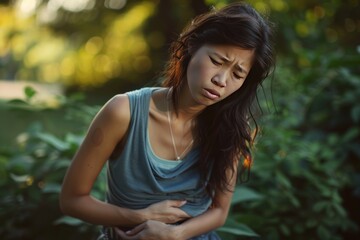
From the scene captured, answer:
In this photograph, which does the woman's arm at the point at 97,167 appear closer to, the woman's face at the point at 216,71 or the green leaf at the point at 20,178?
the woman's face at the point at 216,71

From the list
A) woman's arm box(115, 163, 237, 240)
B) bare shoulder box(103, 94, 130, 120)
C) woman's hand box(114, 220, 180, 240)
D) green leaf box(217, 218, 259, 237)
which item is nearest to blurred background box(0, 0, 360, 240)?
green leaf box(217, 218, 259, 237)

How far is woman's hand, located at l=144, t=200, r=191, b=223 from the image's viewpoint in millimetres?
1947

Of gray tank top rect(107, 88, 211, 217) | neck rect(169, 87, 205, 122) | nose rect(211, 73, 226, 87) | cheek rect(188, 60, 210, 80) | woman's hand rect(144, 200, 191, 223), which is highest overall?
cheek rect(188, 60, 210, 80)

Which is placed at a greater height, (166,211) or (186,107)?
(186,107)

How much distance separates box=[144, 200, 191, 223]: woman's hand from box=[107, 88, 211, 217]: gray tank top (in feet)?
0.10

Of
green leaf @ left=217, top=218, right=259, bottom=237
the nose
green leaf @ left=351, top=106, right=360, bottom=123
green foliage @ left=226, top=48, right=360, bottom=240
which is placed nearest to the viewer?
the nose

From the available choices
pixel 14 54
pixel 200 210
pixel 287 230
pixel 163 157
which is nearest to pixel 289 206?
pixel 287 230

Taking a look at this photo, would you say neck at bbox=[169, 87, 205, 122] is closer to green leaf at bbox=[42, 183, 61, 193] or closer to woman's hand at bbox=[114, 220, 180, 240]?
woman's hand at bbox=[114, 220, 180, 240]

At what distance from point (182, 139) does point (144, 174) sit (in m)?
0.19

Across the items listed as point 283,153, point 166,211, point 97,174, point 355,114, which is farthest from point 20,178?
point 355,114

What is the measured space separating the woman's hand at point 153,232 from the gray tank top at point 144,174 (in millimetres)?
86

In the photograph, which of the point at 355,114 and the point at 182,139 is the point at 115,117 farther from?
the point at 355,114

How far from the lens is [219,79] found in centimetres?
183

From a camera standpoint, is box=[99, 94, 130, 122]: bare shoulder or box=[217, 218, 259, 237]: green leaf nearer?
box=[99, 94, 130, 122]: bare shoulder
